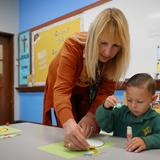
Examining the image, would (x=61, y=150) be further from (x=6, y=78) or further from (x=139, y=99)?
(x=6, y=78)

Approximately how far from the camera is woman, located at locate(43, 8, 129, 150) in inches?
37.7

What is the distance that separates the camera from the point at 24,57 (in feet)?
13.9

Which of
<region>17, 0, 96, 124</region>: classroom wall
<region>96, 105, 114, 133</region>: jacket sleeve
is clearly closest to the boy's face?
<region>96, 105, 114, 133</region>: jacket sleeve

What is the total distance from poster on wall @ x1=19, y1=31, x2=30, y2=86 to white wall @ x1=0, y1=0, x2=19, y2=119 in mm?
121

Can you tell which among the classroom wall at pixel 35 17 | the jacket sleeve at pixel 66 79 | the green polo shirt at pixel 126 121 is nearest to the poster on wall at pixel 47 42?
the classroom wall at pixel 35 17

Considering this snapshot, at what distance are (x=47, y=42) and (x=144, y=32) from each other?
5.76ft

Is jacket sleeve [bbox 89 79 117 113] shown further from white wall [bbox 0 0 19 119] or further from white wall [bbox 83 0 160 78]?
white wall [bbox 0 0 19 119]

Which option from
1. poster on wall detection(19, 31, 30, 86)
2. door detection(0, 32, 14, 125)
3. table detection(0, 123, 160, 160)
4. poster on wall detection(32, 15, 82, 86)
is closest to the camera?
table detection(0, 123, 160, 160)

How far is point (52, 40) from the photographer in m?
3.65

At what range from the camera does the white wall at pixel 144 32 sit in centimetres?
230

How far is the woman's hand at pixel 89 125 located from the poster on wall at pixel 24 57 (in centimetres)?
316

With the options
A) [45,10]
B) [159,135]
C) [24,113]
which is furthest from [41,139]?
[24,113]

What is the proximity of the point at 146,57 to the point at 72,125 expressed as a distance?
1.65m

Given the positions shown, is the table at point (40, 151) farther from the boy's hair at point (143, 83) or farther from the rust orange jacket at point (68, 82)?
the boy's hair at point (143, 83)
